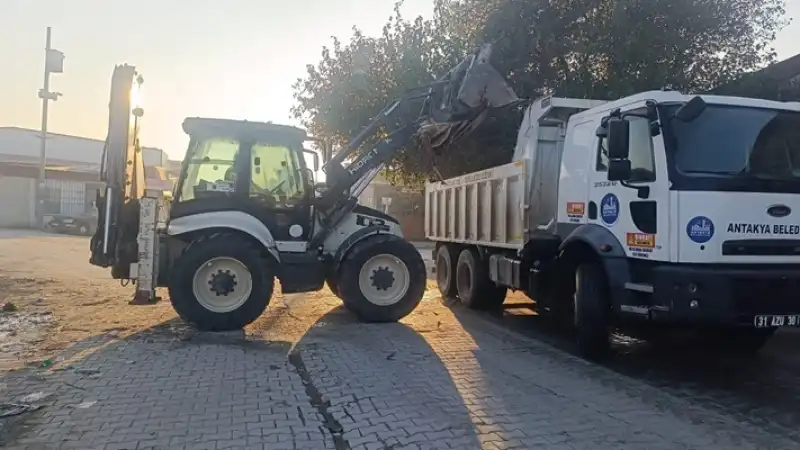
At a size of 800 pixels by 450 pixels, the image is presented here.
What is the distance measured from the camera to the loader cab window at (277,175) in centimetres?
971

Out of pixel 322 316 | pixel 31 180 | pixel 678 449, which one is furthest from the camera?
pixel 31 180

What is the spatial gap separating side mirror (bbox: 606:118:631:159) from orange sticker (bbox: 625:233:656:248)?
0.80 metres

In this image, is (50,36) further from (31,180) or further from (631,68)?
(631,68)

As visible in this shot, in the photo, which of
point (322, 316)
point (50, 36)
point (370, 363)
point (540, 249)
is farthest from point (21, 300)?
point (50, 36)

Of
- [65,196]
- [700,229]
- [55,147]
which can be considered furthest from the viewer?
[55,147]

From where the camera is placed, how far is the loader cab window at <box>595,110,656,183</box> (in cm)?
675

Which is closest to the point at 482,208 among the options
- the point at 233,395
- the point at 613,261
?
the point at 613,261

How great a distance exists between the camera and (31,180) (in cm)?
4147

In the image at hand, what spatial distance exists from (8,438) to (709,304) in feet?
19.3

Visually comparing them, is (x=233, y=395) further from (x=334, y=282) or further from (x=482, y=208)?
(x=482, y=208)

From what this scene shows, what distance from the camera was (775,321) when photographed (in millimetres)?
6207

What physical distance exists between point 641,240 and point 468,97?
4191 mm

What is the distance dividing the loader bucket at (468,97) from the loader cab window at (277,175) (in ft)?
7.37

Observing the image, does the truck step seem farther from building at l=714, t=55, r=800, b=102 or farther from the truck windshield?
building at l=714, t=55, r=800, b=102
